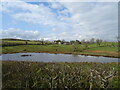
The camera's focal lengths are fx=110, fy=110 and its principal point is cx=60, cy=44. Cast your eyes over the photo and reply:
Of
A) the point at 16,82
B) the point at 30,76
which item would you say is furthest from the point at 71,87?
the point at 16,82

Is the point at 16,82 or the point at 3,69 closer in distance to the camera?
the point at 16,82

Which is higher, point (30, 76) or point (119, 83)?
point (30, 76)

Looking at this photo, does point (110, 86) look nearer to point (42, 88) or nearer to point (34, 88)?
point (42, 88)

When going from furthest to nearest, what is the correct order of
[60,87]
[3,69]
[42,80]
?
[3,69] < [42,80] < [60,87]

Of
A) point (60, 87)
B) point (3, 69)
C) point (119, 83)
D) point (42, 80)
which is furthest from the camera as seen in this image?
point (3, 69)

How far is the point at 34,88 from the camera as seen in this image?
569 centimetres

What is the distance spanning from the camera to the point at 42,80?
5.92 meters

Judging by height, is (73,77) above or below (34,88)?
above

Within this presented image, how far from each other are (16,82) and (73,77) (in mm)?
3074

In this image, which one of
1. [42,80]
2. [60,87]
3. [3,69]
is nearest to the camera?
[60,87]

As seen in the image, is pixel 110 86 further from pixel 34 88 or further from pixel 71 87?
pixel 34 88

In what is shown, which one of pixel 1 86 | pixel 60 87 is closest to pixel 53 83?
pixel 60 87

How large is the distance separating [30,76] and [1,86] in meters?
1.55

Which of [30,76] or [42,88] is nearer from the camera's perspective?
[42,88]
